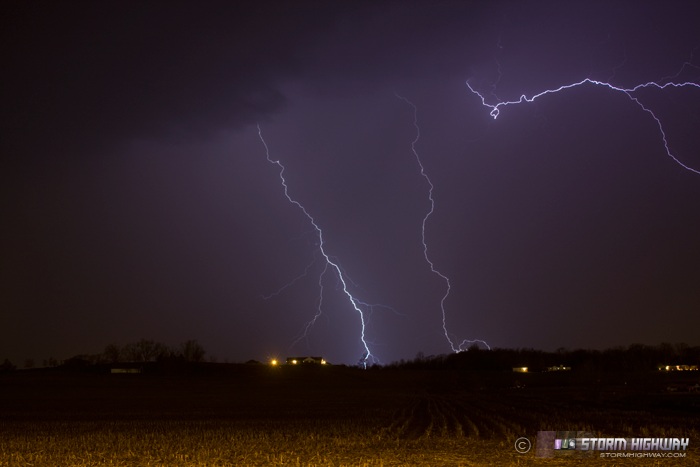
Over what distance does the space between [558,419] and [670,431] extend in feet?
19.5

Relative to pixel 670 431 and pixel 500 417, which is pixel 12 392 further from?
pixel 670 431

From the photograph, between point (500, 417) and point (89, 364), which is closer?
Result: point (500, 417)

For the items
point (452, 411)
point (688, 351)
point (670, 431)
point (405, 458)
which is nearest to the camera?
point (405, 458)

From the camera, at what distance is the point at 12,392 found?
57500 mm

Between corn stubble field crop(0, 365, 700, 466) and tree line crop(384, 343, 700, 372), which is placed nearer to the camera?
corn stubble field crop(0, 365, 700, 466)

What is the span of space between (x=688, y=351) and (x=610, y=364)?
2045 cm

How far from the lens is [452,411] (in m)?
34.2

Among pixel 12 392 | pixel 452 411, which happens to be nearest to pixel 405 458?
pixel 452 411

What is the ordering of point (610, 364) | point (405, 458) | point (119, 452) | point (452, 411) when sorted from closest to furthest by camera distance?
point (405, 458) < point (119, 452) < point (452, 411) < point (610, 364)

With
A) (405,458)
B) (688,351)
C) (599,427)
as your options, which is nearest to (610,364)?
(688,351)

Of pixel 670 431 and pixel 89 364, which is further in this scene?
pixel 89 364

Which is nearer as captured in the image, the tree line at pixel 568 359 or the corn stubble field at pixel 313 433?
the corn stubble field at pixel 313 433

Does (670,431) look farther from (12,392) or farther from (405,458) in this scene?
(12,392)

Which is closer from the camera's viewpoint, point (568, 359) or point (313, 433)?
Answer: point (313, 433)
